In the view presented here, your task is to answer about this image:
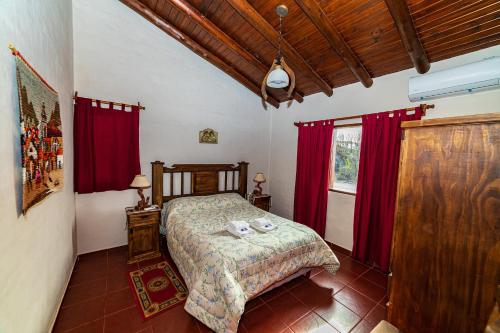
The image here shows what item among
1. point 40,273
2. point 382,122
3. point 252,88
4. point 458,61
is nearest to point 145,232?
point 40,273

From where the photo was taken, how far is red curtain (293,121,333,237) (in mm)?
3416

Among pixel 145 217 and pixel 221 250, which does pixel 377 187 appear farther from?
pixel 145 217

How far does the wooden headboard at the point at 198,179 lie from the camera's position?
3189 mm

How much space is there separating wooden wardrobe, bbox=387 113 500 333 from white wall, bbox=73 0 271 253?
3.12 metres

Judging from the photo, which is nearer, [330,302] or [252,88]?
[330,302]

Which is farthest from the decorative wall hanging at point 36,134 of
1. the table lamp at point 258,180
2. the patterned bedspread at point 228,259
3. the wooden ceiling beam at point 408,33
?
the table lamp at point 258,180

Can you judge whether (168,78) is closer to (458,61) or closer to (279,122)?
(279,122)

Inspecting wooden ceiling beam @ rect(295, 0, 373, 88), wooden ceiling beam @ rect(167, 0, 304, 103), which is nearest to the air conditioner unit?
wooden ceiling beam @ rect(295, 0, 373, 88)

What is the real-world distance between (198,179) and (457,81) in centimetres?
366

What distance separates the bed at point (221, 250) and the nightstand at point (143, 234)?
25 centimetres

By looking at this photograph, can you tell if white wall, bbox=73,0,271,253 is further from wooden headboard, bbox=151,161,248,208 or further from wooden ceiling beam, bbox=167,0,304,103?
wooden ceiling beam, bbox=167,0,304,103

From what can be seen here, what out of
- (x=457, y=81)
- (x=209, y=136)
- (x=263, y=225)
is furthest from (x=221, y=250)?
(x=457, y=81)

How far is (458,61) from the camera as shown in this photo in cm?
220

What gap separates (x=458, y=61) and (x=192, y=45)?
3455 mm
